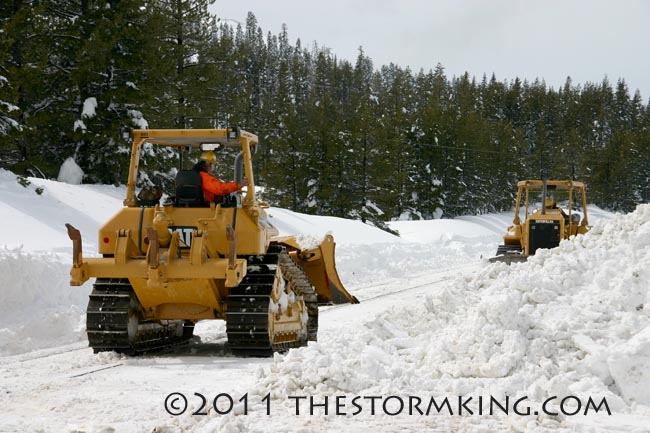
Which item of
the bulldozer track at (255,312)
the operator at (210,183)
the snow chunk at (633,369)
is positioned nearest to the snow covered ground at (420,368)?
the snow chunk at (633,369)

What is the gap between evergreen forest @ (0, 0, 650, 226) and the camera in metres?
21.2

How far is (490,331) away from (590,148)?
7869cm

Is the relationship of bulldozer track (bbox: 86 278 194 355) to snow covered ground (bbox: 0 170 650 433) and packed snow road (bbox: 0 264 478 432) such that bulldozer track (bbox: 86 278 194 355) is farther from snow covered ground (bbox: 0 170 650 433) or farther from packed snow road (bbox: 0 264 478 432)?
snow covered ground (bbox: 0 170 650 433)

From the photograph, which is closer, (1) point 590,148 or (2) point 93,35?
(2) point 93,35

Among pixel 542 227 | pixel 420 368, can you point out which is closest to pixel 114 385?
pixel 420 368

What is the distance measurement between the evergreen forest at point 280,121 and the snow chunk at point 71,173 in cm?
48

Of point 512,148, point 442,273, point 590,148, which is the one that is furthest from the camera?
point 590,148

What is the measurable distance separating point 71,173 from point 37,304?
13077mm

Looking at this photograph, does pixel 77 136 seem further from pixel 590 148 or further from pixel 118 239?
pixel 590 148

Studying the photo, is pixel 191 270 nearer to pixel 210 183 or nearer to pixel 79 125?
pixel 210 183

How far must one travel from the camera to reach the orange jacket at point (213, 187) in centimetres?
785

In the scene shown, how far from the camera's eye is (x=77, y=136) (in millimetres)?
21125

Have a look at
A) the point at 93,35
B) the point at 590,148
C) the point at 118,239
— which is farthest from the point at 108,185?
the point at 590,148

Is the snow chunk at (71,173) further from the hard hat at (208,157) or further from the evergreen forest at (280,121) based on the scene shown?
the hard hat at (208,157)
